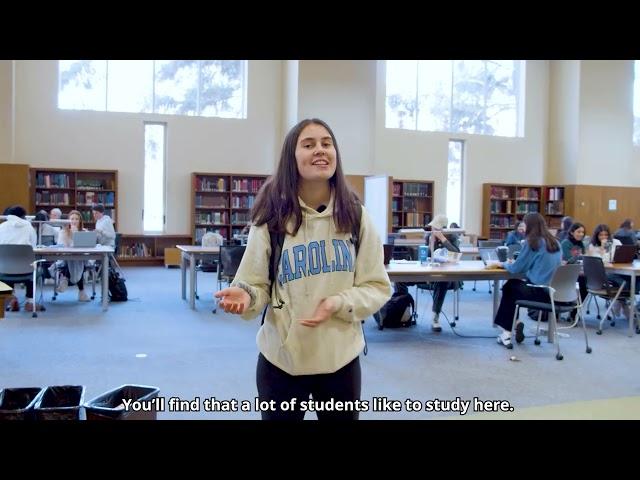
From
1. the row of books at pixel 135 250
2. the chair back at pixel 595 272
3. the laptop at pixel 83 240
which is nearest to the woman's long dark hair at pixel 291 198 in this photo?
the chair back at pixel 595 272

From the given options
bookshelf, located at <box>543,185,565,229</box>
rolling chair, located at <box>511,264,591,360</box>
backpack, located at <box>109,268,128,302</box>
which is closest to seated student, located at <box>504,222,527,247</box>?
rolling chair, located at <box>511,264,591,360</box>

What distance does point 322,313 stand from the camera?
55.6 inches

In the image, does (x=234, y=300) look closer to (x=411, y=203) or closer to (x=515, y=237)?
(x=515, y=237)

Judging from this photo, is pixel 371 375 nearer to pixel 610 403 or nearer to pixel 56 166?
pixel 610 403

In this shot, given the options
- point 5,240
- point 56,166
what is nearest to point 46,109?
point 56,166

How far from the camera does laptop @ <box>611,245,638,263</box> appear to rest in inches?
251

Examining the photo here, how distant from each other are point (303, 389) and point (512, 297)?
164 inches

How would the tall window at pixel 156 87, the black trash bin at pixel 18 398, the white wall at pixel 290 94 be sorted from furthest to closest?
the white wall at pixel 290 94
the tall window at pixel 156 87
the black trash bin at pixel 18 398

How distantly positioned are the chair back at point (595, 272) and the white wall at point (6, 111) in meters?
10.5

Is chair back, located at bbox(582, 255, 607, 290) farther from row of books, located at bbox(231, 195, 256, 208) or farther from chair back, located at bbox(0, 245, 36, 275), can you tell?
row of books, located at bbox(231, 195, 256, 208)

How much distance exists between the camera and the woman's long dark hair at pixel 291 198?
1.52m

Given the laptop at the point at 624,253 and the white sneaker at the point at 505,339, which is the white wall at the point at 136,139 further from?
the white sneaker at the point at 505,339

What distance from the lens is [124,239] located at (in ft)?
40.5

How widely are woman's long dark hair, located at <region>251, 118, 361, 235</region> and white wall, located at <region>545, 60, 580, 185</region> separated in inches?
529
